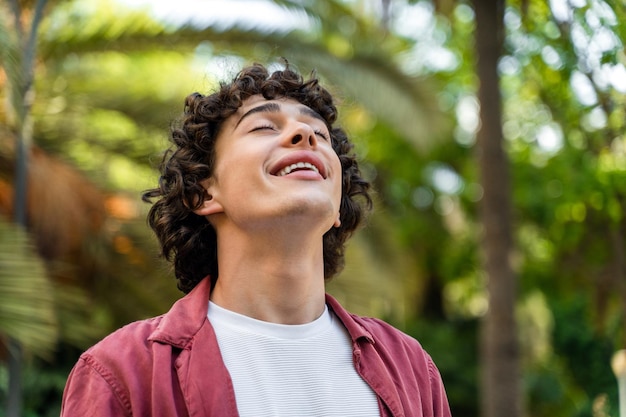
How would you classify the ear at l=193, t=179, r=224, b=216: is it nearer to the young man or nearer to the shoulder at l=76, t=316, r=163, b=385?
the young man

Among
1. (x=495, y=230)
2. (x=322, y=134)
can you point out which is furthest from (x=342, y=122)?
(x=495, y=230)

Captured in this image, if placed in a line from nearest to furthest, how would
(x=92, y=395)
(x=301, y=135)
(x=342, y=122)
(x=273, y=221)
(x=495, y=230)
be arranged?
(x=92, y=395)
(x=273, y=221)
(x=301, y=135)
(x=342, y=122)
(x=495, y=230)

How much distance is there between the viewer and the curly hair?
2.70 metres

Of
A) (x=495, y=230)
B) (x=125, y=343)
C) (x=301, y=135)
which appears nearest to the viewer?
(x=125, y=343)

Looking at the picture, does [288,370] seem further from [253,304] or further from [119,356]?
[119,356]

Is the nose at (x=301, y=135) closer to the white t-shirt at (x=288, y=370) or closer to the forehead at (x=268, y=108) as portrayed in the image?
the forehead at (x=268, y=108)

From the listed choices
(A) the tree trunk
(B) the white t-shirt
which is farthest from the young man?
(A) the tree trunk

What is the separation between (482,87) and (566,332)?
199 inches

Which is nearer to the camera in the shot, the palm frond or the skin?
the skin

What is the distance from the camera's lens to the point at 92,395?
87.1 inches

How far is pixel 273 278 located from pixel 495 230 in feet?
21.6

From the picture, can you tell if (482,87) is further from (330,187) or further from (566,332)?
(330,187)

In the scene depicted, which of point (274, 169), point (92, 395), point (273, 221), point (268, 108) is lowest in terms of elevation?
point (92, 395)

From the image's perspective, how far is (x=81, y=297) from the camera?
8680mm
